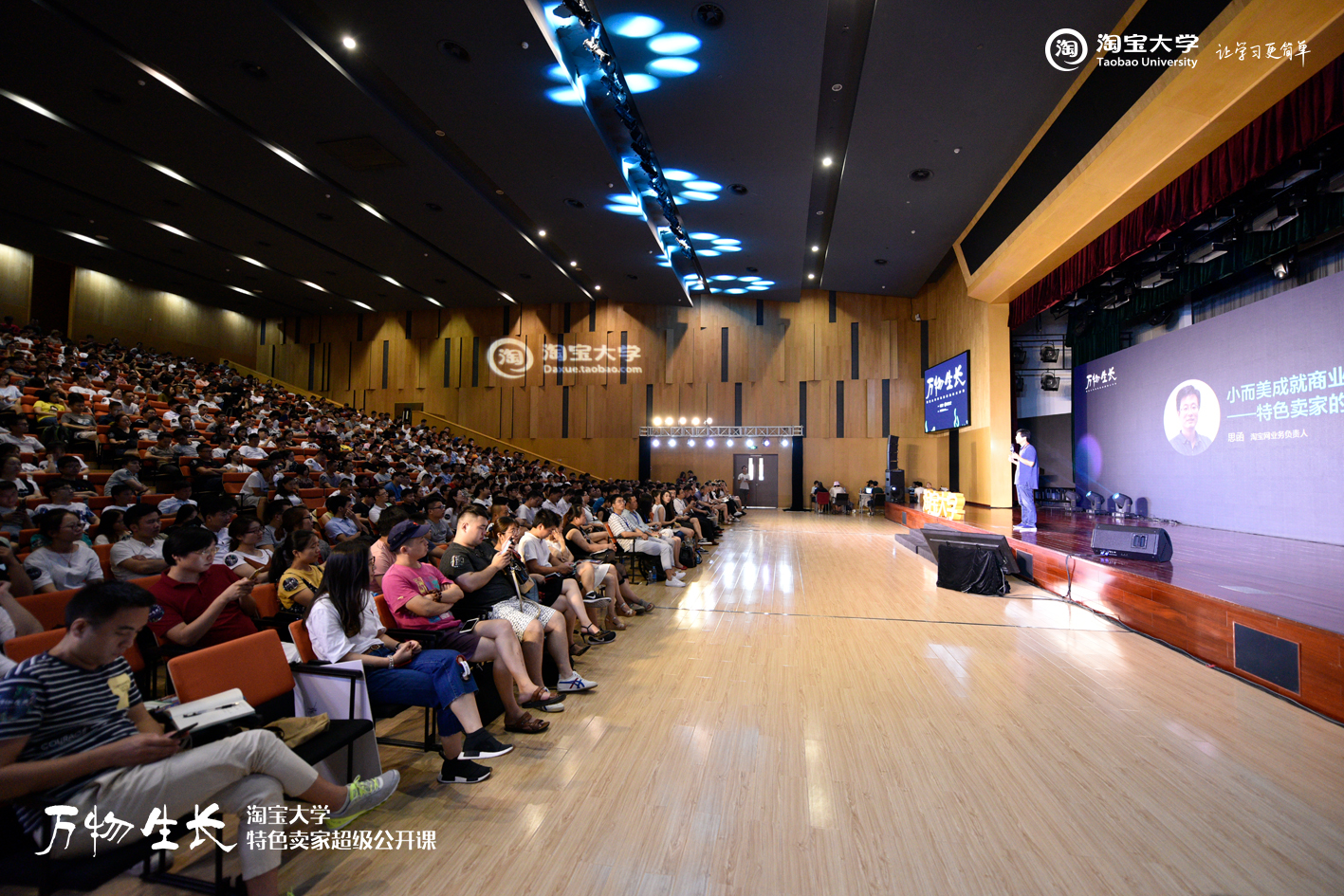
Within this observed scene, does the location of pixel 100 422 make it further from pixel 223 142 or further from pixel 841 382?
pixel 841 382

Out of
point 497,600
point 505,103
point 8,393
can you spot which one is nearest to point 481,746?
point 497,600

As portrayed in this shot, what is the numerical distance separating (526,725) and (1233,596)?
4.41m

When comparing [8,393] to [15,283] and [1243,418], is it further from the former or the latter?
[1243,418]

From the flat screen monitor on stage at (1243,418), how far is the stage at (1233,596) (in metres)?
0.62

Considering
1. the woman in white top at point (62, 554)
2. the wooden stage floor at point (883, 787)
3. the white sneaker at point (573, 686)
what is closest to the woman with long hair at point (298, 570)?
the wooden stage floor at point (883, 787)

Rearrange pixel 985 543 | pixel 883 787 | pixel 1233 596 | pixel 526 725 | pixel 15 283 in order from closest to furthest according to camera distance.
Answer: pixel 883 787, pixel 526 725, pixel 1233 596, pixel 985 543, pixel 15 283

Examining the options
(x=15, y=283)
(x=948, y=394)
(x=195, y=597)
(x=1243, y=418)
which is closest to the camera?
(x=195, y=597)

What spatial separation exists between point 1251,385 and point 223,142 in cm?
1369

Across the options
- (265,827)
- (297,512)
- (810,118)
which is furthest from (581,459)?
(265,827)

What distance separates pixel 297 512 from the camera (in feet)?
12.7

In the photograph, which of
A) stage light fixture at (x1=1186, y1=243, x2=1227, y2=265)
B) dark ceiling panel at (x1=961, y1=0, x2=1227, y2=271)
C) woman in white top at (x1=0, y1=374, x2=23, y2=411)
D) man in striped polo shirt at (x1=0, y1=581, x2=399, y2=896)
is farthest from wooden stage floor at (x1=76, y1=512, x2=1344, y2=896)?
woman in white top at (x1=0, y1=374, x2=23, y2=411)

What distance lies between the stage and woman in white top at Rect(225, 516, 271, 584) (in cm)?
540

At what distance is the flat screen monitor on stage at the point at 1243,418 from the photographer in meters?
6.29

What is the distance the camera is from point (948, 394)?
11781mm
